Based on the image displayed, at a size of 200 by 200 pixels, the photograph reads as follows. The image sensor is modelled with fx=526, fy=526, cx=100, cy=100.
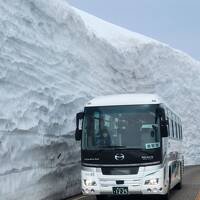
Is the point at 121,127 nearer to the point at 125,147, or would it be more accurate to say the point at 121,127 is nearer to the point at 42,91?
the point at 125,147

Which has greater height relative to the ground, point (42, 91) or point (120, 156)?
point (42, 91)

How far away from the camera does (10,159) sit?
1207 centimetres

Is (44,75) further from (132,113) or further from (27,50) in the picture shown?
(132,113)

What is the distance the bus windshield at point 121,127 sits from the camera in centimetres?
1203

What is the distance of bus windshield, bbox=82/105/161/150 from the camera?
39.5ft

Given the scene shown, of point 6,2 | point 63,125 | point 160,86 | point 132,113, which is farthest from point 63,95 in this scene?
point 160,86

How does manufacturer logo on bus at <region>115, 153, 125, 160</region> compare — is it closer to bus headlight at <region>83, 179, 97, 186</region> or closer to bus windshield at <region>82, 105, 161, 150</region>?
bus windshield at <region>82, 105, 161, 150</region>

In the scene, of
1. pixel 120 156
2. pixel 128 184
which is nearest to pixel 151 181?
pixel 128 184

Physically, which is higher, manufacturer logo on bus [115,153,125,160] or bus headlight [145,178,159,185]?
manufacturer logo on bus [115,153,125,160]

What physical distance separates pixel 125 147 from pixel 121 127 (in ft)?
1.68

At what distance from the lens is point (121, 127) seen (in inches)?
480

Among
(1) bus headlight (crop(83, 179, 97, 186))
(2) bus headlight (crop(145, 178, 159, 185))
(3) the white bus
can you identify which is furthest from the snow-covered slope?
(2) bus headlight (crop(145, 178, 159, 185))

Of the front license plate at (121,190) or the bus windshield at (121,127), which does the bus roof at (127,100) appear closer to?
the bus windshield at (121,127)

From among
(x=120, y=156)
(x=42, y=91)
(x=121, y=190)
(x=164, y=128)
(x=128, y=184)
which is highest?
(x=42, y=91)
